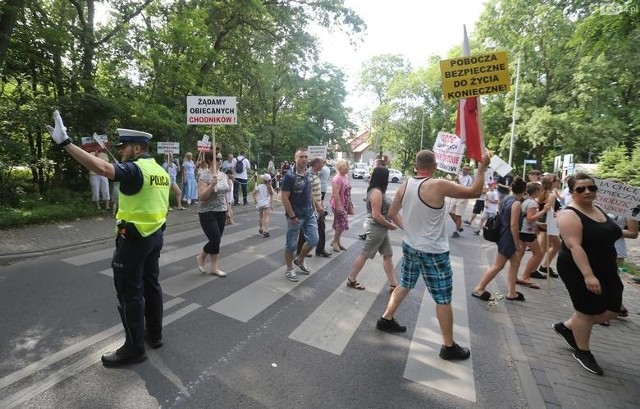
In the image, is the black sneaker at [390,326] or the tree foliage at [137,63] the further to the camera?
the tree foliage at [137,63]

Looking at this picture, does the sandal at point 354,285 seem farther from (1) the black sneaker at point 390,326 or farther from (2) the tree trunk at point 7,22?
(2) the tree trunk at point 7,22

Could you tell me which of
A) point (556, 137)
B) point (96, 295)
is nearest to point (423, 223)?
point (96, 295)

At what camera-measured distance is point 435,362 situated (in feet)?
11.6

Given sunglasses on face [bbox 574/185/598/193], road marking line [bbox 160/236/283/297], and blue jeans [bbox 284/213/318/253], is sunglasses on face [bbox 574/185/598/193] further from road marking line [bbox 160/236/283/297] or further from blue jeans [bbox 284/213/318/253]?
road marking line [bbox 160/236/283/297]

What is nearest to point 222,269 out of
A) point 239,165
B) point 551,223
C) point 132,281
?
point 132,281

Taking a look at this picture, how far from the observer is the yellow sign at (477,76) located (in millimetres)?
3742

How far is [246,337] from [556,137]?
29.4 m

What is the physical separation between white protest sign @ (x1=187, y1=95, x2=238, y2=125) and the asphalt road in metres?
3.08

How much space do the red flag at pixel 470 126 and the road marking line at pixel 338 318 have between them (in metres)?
2.28

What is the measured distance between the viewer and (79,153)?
263 cm

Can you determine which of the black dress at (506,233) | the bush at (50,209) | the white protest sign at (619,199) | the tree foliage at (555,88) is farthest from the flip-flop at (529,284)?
the tree foliage at (555,88)

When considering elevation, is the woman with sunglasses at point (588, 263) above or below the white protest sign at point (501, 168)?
below

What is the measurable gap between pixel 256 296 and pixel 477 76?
148 inches

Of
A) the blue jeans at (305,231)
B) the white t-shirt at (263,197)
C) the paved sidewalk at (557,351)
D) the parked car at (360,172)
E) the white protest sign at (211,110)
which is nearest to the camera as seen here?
the paved sidewalk at (557,351)
